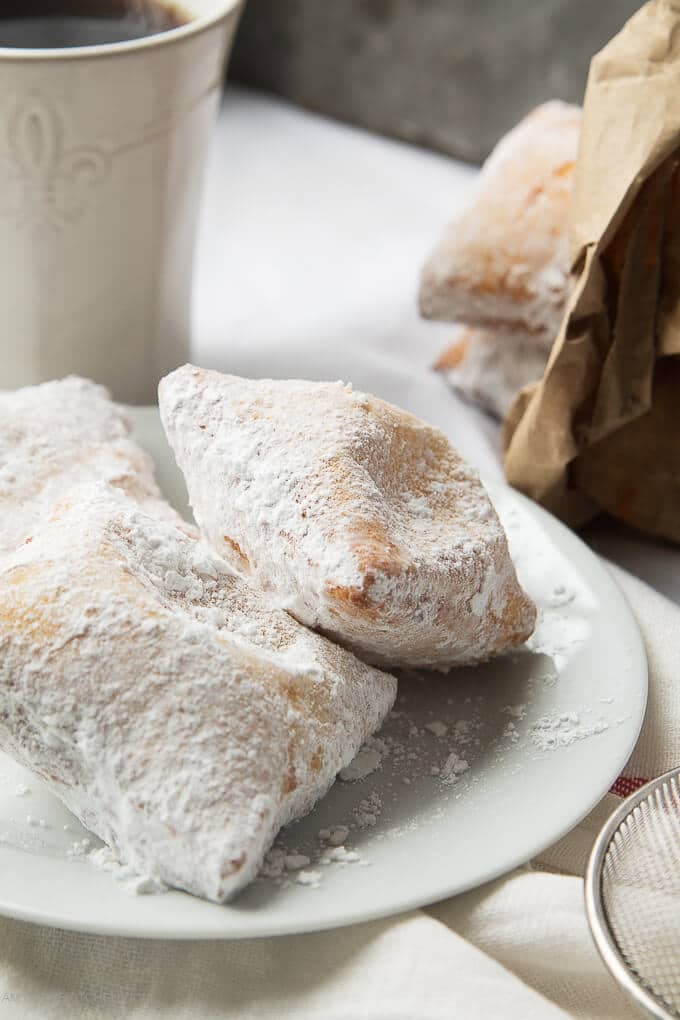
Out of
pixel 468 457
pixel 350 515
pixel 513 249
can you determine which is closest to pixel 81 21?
pixel 513 249

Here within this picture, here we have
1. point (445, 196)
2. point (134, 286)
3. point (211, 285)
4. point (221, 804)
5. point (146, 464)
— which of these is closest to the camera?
point (221, 804)

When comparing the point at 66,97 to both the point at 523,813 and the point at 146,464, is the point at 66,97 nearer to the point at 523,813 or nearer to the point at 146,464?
the point at 146,464

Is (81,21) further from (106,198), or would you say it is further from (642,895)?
(642,895)

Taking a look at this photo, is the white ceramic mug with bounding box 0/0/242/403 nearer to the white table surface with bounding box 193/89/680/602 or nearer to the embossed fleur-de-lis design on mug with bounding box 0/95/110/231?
the embossed fleur-de-lis design on mug with bounding box 0/95/110/231

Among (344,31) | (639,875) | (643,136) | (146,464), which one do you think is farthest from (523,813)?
(344,31)

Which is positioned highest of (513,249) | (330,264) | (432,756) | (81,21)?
(81,21)

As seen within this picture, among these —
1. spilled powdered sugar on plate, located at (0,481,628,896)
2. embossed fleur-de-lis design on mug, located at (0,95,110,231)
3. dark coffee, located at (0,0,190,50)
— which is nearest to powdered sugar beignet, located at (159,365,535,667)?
spilled powdered sugar on plate, located at (0,481,628,896)

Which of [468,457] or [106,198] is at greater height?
[106,198]
